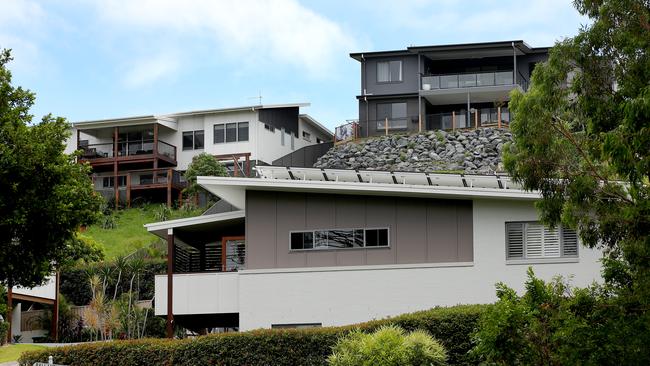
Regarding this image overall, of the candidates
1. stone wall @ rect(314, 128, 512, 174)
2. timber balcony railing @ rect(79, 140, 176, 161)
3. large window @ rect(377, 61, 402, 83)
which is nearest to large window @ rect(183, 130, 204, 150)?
timber balcony railing @ rect(79, 140, 176, 161)

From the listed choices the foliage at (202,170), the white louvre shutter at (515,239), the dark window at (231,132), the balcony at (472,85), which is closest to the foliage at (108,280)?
the foliage at (202,170)

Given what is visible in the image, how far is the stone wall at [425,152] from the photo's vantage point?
2090 inches

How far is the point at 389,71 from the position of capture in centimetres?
6066

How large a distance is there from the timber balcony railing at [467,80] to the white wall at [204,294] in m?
34.8

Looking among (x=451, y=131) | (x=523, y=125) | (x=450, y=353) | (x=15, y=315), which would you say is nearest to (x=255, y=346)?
(x=450, y=353)

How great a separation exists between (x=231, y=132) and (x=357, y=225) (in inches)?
1370

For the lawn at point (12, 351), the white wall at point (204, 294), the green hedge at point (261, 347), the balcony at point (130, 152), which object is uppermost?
the balcony at point (130, 152)

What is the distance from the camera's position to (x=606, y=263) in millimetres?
14828

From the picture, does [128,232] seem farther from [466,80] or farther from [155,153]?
[466,80]

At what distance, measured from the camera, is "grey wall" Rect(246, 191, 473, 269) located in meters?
25.3

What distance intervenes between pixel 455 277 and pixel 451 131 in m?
32.8

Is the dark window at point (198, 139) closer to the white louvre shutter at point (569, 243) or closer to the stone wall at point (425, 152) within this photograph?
the stone wall at point (425, 152)

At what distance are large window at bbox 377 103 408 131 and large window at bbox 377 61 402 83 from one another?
1.58 meters

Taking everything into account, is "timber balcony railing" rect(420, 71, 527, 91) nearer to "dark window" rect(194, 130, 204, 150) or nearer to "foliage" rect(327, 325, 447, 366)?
"dark window" rect(194, 130, 204, 150)
